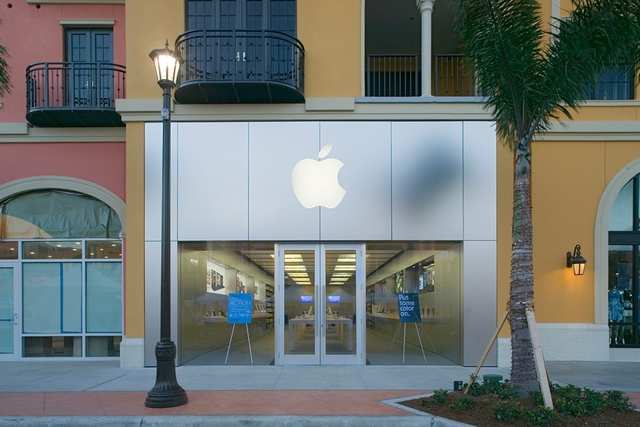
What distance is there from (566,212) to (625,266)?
2.08 metres

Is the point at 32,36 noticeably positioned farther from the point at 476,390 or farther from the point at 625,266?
the point at 625,266

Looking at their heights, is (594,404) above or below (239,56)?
below

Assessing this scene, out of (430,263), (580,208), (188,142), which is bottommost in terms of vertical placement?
(430,263)

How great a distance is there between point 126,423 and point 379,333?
20.6 ft

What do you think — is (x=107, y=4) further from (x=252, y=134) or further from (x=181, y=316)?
(x=181, y=316)

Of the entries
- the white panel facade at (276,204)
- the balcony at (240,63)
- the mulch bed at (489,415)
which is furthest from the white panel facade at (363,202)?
the mulch bed at (489,415)

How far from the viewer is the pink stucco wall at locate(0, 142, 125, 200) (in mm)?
13305

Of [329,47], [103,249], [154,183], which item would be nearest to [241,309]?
[154,183]

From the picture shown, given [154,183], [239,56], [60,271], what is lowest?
[60,271]

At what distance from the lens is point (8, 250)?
1358cm

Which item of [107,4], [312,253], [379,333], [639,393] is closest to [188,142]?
[312,253]

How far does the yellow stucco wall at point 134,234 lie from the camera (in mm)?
11852

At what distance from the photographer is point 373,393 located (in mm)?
9297

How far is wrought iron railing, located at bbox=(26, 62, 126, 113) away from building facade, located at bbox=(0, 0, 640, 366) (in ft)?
0.76
